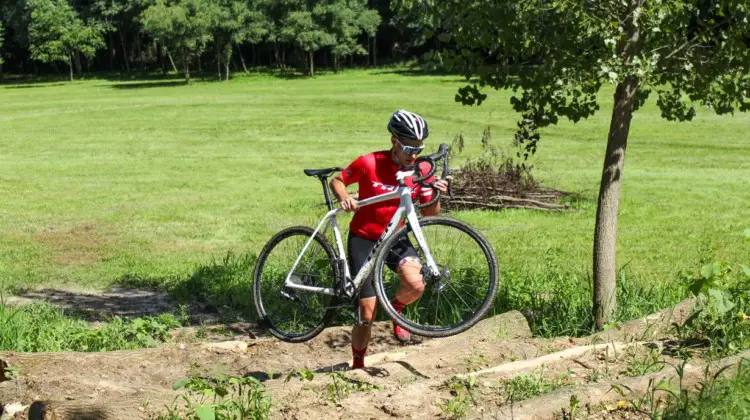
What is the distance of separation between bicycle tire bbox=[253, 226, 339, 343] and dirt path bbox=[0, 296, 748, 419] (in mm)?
169

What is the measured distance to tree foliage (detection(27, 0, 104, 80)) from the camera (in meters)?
73.7

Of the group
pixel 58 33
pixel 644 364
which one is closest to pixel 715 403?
pixel 644 364

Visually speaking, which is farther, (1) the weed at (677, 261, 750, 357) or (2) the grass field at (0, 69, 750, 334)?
(2) the grass field at (0, 69, 750, 334)

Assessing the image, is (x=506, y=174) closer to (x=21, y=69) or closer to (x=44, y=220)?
(x=44, y=220)

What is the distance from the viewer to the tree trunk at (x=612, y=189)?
7207mm

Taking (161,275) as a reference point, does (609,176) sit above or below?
above

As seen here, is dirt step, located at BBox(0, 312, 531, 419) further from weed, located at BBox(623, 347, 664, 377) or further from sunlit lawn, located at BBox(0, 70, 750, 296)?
sunlit lawn, located at BBox(0, 70, 750, 296)

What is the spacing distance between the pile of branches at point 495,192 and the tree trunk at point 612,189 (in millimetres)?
7120

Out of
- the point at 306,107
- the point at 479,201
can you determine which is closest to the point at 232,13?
the point at 306,107

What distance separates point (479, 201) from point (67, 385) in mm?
10144

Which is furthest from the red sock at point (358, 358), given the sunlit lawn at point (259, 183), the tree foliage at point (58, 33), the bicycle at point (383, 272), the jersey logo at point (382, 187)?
the tree foliage at point (58, 33)

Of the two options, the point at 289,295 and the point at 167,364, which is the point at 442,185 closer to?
the point at 289,295

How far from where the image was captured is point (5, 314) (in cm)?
765

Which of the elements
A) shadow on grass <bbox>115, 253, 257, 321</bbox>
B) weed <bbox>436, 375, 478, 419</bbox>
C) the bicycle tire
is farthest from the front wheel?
shadow on grass <bbox>115, 253, 257, 321</bbox>
